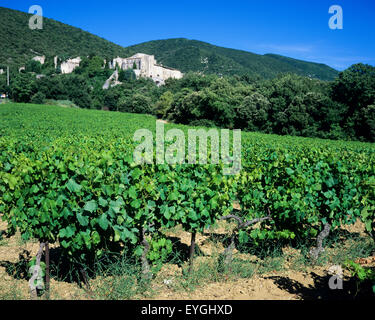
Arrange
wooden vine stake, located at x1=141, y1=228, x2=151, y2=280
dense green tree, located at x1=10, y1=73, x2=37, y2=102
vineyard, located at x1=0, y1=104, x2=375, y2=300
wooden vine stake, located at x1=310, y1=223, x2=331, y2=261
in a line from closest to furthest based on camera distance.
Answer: vineyard, located at x1=0, y1=104, x2=375, y2=300
wooden vine stake, located at x1=141, y1=228, x2=151, y2=280
wooden vine stake, located at x1=310, y1=223, x2=331, y2=261
dense green tree, located at x1=10, y1=73, x2=37, y2=102

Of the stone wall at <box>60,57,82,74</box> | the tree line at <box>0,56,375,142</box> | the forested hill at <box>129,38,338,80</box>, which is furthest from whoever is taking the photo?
the forested hill at <box>129,38,338,80</box>

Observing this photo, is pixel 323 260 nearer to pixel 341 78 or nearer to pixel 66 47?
pixel 341 78

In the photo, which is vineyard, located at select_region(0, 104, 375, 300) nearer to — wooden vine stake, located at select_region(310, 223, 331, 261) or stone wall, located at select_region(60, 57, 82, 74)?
wooden vine stake, located at select_region(310, 223, 331, 261)

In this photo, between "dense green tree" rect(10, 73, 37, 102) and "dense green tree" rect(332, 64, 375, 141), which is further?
"dense green tree" rect(10, 73, 37, 102)

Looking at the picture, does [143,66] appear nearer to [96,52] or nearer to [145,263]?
[96,52]

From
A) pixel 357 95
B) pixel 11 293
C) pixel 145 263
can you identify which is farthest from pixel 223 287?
pixel 357 95

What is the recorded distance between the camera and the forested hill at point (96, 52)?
120 meters

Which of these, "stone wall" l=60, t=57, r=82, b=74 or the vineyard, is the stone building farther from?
the vineyard

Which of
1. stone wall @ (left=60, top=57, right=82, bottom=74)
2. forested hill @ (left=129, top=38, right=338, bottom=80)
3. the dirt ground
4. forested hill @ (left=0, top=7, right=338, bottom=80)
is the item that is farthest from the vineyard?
forested hill @ (left=129, top=38, right=338, bottom=80)

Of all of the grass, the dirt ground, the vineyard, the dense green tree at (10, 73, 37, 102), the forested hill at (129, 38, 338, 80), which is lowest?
the dirt ground

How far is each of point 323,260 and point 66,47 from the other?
165047 millimetres

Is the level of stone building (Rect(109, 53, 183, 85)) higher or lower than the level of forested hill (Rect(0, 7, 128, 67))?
lower

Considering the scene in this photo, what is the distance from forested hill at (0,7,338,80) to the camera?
120 m

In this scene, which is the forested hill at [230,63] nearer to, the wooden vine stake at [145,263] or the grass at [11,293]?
the wooden vine stake at [145,263]
